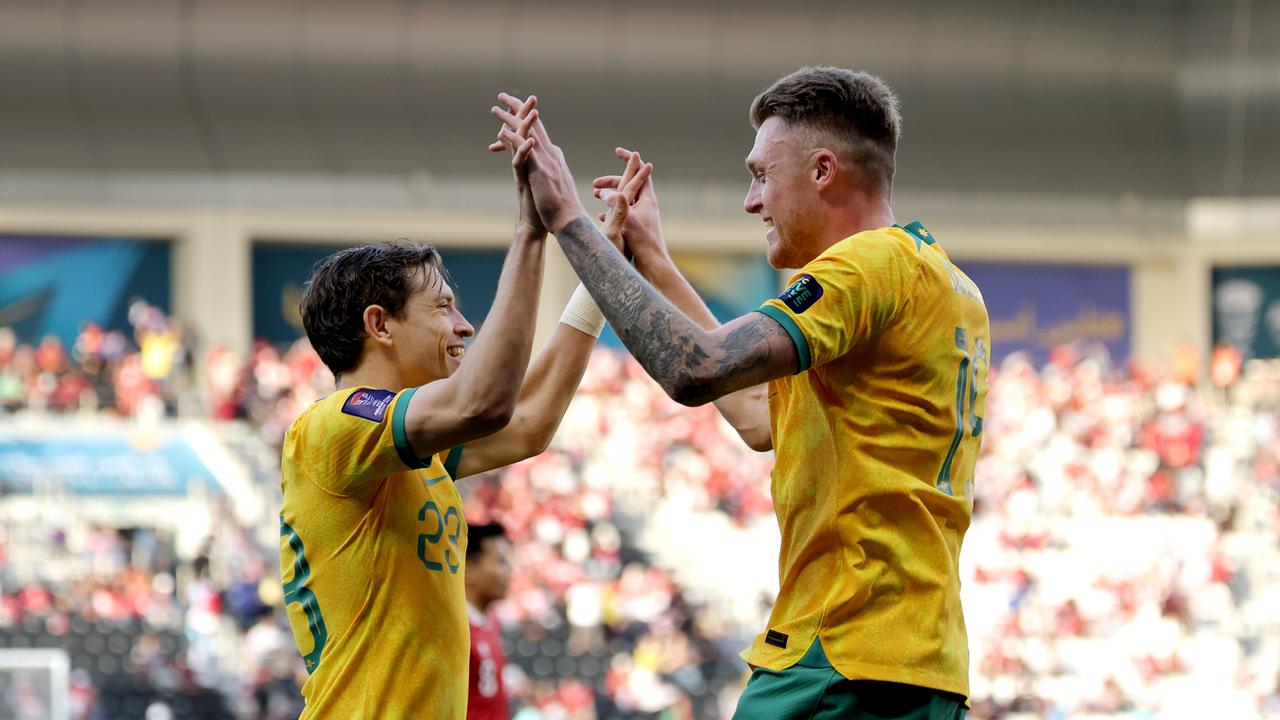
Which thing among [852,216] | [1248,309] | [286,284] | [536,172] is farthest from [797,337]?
[1248,309]

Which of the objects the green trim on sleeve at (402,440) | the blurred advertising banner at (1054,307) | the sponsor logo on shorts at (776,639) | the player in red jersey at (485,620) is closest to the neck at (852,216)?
the sponsor logo on shorts at (776,639)

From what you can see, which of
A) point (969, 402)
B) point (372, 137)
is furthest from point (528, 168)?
point (372, 137)

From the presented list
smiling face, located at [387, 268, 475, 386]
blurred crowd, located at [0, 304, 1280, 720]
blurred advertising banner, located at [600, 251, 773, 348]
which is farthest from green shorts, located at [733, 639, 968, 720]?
blurred advertising banner, located at [600, 251, 773, 348]

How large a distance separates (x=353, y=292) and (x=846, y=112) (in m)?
0.99

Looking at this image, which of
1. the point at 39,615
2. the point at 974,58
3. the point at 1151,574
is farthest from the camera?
the point at 974,58

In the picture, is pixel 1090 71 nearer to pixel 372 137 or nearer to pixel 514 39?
pixel 514 39

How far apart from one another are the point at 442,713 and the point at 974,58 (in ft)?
78.1

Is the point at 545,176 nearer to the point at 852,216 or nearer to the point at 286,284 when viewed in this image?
the point at 852,216

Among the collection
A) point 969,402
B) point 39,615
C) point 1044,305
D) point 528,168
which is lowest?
point 39,615

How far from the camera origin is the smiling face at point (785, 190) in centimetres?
286

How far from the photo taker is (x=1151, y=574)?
1833cm

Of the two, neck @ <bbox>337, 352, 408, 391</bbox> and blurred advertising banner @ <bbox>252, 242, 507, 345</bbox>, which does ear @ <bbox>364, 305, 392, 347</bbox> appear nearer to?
neck @ <bbox>337, 352, 408, 391</bbox>

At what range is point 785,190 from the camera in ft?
9.45

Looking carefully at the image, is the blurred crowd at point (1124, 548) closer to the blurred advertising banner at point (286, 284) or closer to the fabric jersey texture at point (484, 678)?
the blurred advertising banner at point (286, 284)
